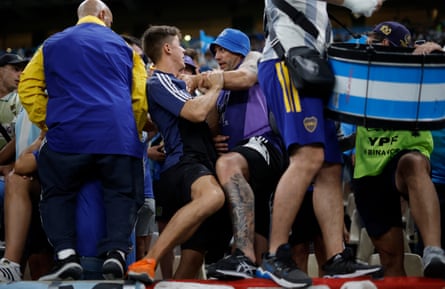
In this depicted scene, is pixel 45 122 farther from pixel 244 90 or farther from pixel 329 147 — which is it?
→ pixel 329 147

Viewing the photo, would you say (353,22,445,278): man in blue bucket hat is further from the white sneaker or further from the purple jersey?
the white sneaker

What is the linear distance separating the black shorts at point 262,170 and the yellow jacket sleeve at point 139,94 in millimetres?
639

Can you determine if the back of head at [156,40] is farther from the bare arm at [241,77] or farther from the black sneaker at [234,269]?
the black sneaker at [234,269]

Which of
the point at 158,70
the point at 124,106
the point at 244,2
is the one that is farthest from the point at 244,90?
the point at 244,2

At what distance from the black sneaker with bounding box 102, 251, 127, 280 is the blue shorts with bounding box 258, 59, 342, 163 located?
1144mm

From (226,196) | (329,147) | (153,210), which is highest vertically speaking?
(329,147)

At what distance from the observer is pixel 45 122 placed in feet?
14.2

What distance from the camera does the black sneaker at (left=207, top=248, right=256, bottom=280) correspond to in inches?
155

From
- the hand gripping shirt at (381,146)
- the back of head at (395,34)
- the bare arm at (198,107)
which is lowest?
the hand gripping shirt at (381,146)

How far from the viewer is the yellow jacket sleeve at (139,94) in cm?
441

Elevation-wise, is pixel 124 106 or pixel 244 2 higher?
pixel 244 2

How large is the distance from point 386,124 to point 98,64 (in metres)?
1.75

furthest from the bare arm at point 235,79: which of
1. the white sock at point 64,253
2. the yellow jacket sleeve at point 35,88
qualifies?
the white sock at point 64,253

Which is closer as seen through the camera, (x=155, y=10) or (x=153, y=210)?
(x=153, y=210)
